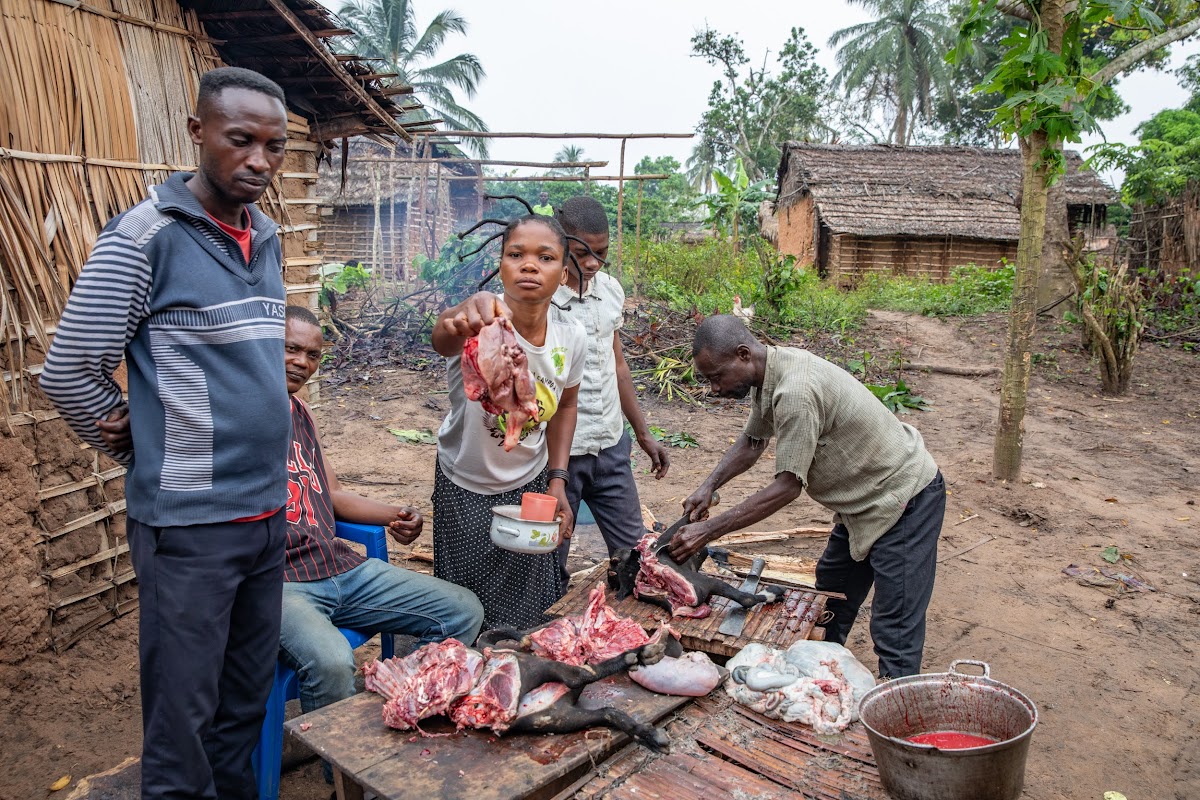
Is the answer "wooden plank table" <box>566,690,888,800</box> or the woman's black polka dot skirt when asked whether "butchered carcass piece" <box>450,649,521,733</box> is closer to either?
"wooden plank table" <box>566,690,888,800</box>

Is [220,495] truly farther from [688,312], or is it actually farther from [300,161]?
[688,312]

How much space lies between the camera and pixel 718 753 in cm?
231

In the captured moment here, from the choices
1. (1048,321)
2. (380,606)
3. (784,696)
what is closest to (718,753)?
(784,696)

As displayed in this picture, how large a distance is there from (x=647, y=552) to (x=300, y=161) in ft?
13.7

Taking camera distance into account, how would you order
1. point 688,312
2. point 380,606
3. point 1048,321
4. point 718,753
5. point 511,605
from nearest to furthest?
point 718,753, point 380,606, point 511,605, point 688,312, point 1048,321

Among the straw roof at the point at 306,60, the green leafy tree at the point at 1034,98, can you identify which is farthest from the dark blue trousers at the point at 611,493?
the green leafy tree at the point at 1034,98

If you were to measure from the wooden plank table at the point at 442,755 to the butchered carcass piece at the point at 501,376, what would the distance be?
2.97 feet

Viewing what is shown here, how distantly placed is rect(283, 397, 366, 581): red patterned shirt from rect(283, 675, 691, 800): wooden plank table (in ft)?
2.15

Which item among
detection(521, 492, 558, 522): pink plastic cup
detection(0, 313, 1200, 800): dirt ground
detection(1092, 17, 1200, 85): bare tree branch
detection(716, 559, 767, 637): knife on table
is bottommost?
detection(0, 313, 1200, 800): dirt ground

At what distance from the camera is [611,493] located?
3867 mm

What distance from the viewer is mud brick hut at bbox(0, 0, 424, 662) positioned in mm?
3414

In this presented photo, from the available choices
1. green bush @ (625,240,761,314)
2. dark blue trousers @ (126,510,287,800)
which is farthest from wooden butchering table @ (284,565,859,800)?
green bush @ (625,240,761,314)

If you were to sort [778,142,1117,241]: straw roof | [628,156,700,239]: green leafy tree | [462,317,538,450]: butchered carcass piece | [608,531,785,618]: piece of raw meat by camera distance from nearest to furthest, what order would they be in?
1. [462,317,538,450]: butchered carcass piece
2. [608,531,785,618]: piece of raw meat
3. [778,142,1117,241]: straw roof
4. [628,156,700,239]: green leafy tree

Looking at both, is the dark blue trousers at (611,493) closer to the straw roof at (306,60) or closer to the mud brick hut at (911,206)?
the straw roof at (306,60)
